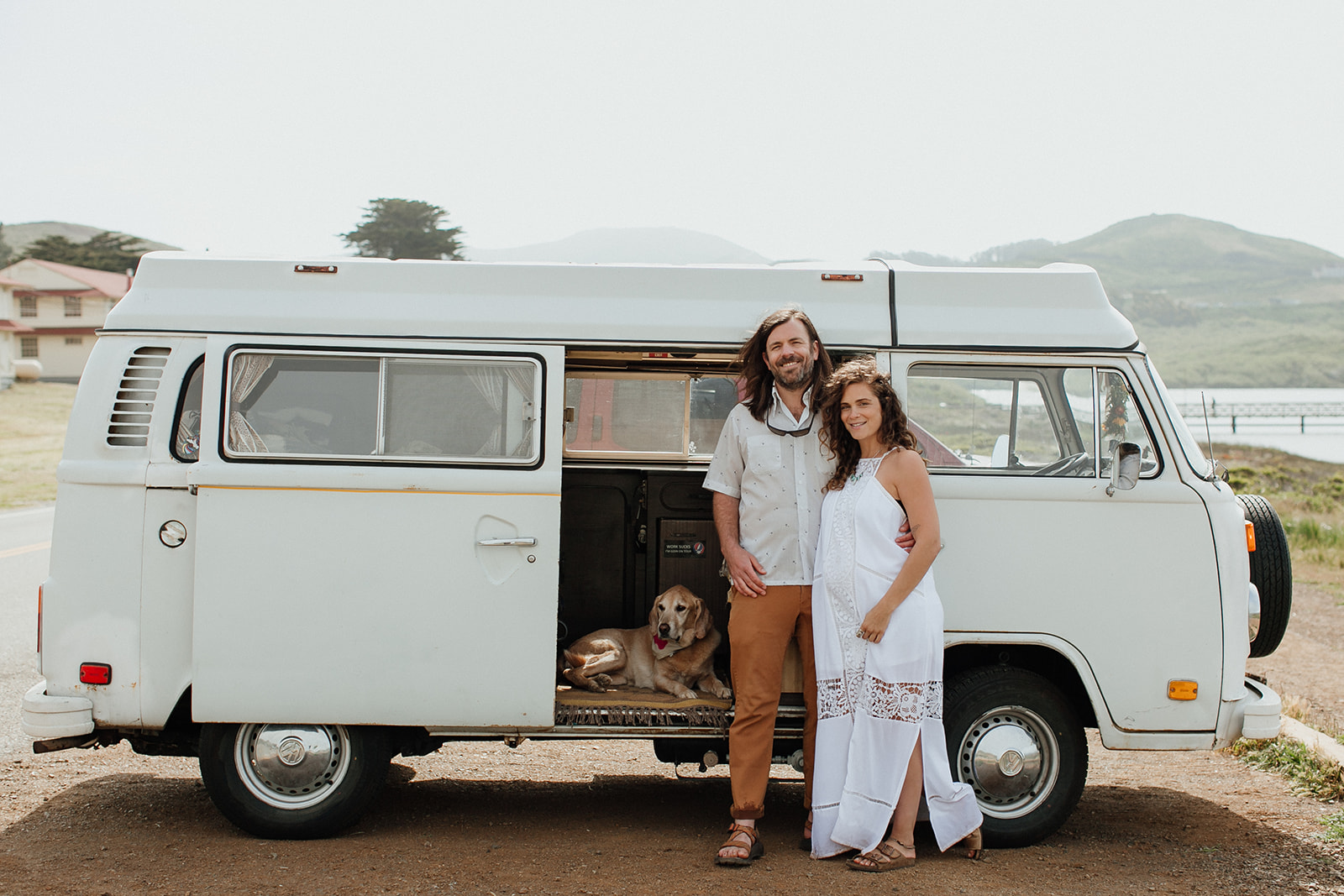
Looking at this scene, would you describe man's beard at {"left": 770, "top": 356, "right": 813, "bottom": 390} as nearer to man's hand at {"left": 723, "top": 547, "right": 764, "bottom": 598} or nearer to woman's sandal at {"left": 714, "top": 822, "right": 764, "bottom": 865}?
man's hand at {"left": 723, "top": 547, "right": 764, "bottom": 598}

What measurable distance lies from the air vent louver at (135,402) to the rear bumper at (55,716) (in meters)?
1.13

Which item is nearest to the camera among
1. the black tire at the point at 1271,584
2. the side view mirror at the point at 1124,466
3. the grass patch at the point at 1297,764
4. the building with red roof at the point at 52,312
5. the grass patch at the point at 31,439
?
the side view mirror at the point at 1124,466

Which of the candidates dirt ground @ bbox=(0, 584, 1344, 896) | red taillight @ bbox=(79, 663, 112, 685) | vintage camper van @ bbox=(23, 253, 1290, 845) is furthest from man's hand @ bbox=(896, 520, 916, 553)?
red taillight @ bbox=(79, 663, 112, 685)

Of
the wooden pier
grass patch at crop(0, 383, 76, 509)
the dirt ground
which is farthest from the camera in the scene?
the wooden pier

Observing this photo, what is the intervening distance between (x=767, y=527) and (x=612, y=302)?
4.05 ft

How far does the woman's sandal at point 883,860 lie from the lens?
4336 mm

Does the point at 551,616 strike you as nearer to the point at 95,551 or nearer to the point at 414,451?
the point at 414,451

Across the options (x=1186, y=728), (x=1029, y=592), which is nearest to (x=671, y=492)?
(x=1029, y=592)

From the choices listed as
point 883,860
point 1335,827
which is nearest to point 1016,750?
point 883,860

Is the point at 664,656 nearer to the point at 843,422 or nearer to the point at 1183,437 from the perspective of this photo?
the point at 843,422

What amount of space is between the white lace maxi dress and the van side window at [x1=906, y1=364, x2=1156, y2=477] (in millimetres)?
552

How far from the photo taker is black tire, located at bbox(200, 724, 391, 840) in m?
4.61

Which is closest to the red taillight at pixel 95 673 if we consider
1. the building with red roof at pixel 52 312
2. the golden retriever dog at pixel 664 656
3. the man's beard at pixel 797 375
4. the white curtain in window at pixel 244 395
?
the white curtain in window at pixel 244 395

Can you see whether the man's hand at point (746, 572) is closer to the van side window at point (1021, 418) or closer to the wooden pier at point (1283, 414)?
the van side window at point (1021, 418)
